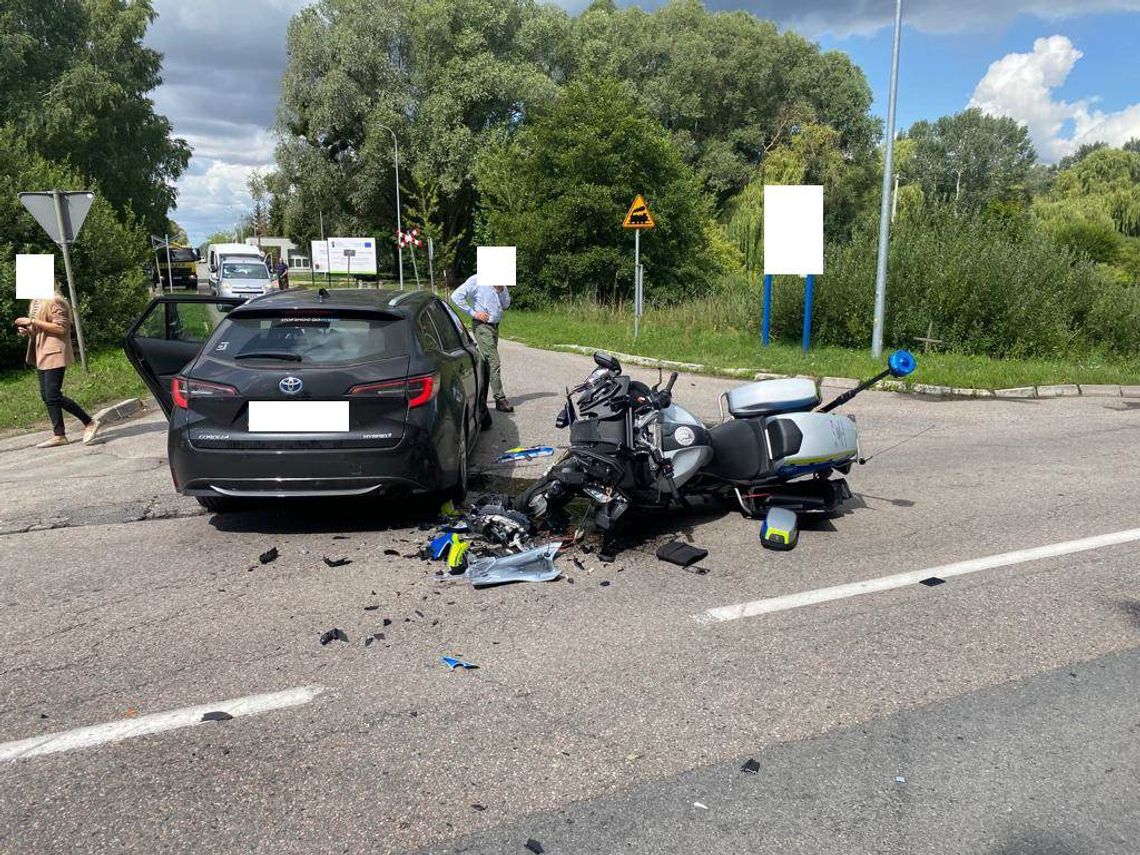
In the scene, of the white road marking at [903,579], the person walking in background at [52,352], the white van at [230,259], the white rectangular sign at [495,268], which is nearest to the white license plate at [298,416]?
the white road marking at [903,579]

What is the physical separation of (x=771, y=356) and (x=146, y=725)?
1270 cm

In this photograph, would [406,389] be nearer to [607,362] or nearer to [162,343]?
[607,362]

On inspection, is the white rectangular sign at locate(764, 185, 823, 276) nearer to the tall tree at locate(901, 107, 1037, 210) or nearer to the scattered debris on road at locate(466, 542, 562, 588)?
the scattered debris on road at locate(466, 542, 562, 588)

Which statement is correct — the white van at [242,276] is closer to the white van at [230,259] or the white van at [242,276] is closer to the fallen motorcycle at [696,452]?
the white van at [230,259]

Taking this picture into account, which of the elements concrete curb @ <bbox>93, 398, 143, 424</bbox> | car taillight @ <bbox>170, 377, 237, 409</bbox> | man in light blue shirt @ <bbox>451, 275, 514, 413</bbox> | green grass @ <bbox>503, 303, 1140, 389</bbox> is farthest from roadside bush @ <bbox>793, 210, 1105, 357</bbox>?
car taillight @ <bbox>170, 377, 237, 409</bbox>

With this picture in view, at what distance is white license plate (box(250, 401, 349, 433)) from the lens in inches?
199

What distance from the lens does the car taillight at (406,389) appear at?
511 centimetres

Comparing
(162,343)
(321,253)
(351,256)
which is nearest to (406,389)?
(162,343)

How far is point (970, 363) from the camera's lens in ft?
44.3

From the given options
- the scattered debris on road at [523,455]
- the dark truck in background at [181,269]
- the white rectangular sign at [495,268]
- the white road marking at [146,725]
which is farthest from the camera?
the dark truck in background at [181,269]

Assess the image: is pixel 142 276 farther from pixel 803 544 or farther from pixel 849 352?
pixel 803 544

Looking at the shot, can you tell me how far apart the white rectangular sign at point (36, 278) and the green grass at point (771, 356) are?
9.51 metres

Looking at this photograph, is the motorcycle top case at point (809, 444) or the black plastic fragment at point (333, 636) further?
the motorcycle top case at point (809, 444)

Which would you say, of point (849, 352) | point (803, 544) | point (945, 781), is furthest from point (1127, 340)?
point (945, 781)
